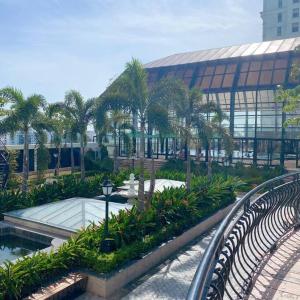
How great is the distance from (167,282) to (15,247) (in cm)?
557

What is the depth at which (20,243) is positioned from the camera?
36.7 feet

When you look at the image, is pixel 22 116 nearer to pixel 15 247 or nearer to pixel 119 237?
pixel 15 247

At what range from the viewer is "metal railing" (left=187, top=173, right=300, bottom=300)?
264 cm

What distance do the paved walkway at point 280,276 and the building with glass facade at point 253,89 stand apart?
19698mm

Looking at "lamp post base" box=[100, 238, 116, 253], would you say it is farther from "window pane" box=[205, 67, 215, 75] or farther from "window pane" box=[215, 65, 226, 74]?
"window pane" box=[205, 67, 215, 75]

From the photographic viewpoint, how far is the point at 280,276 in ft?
16.8

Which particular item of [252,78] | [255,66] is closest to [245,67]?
[255,66]

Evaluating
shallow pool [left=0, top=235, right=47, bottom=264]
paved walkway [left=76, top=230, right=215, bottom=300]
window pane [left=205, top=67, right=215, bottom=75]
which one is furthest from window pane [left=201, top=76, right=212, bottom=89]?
shallow pool [left=0, top=235, right=47, bottom=264]

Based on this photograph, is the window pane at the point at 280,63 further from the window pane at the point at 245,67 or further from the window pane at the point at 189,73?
the window pane at the point at 189,73

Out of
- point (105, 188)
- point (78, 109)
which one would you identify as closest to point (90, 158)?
point (78, 109)

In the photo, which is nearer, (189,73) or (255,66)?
(255,66)

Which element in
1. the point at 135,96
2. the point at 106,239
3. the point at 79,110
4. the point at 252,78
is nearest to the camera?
the point at 106,239

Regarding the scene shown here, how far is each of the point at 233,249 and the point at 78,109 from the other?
1756 cm

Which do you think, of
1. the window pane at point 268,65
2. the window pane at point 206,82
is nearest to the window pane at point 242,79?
the window pane at point 268,65
